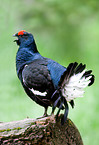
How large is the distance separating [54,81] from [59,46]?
2.16m

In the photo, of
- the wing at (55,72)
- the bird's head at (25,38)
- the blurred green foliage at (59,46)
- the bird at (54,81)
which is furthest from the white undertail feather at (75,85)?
the blurred green foliage at (59,46)

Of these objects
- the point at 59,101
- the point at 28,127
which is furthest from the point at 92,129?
the point at 28,127

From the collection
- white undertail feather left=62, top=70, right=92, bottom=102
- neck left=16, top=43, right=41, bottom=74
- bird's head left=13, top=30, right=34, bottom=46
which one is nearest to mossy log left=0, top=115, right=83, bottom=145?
white undertail feather left=62, top=70, right=92, bottom=102

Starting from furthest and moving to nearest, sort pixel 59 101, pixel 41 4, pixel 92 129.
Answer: pixel 41 4 → pixel 92 129 → pixel 59 101

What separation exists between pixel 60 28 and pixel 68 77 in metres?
2.47

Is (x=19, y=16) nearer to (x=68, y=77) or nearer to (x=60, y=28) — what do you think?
(x=60, y=28)

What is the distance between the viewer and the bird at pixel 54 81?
2502 millimetres

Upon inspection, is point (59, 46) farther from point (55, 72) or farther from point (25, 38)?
point (55, 72)

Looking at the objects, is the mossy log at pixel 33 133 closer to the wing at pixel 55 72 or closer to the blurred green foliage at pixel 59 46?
the wing at pixel 55 72

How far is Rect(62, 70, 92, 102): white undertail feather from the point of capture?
8.21ft

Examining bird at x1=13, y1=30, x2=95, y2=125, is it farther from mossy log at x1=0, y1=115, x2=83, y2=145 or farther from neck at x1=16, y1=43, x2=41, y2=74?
mossy log at x1=0, y1=115, x2=83, y2=145

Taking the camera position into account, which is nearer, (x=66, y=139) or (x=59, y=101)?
(x=66, y=139)

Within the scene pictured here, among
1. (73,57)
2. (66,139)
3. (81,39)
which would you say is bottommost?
(66,139)

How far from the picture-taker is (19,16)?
5070mm
